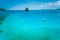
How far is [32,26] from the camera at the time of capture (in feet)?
4.23

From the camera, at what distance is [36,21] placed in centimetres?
129

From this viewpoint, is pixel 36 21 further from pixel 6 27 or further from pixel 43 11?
pixel 6 27

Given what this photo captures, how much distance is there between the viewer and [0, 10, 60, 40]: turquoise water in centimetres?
127

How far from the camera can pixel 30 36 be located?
1281 millimetres

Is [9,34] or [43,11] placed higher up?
[43,11]

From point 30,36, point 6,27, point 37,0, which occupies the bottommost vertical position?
point 30,36

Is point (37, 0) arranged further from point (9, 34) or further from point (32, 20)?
point (9, 34)

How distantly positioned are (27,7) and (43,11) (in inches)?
7.1

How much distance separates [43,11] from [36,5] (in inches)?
4.1

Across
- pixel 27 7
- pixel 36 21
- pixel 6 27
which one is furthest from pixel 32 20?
pixel 6 27

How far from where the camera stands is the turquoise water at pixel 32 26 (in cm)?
127

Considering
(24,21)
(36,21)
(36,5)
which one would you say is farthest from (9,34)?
(36,5)

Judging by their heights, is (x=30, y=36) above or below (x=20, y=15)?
below

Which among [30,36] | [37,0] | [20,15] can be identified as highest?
[37,0]
